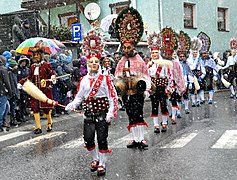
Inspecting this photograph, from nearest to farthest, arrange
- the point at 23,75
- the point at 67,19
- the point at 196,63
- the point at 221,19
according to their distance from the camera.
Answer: the point at 23,75
the point at 196,63
the point at 67,19
the point at 221,19

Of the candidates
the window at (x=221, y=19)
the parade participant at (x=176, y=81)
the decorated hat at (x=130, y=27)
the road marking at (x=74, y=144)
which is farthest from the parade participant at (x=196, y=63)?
the window at (x=221, y=19)

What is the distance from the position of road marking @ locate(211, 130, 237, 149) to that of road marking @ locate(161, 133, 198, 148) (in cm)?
60

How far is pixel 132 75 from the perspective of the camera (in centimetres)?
858

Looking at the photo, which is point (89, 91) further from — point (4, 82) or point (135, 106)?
point (4, 82)

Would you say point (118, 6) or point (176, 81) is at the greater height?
point (118, 6)

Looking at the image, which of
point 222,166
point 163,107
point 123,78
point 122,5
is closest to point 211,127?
point 163,107

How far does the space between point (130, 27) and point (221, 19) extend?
21.8m

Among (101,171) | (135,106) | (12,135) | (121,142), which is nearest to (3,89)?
(12,135)

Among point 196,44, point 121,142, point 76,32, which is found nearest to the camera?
point 121,142

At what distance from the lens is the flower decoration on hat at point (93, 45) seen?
7.21 metres

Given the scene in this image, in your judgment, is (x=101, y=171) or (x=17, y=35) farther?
(x=17, y=35)

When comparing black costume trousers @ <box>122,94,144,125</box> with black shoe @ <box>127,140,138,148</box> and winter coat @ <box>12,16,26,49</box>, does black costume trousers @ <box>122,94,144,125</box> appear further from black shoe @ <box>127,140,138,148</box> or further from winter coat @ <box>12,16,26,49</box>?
winter coat @ <box>12,16,26,49</box>

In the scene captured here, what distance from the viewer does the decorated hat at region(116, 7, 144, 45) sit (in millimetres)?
8672

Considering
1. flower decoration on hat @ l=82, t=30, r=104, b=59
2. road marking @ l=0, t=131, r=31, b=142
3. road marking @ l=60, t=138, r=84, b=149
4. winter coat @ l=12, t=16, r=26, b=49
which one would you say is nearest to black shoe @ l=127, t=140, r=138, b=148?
road marking @ l=60, t=138, r=84, b=149
